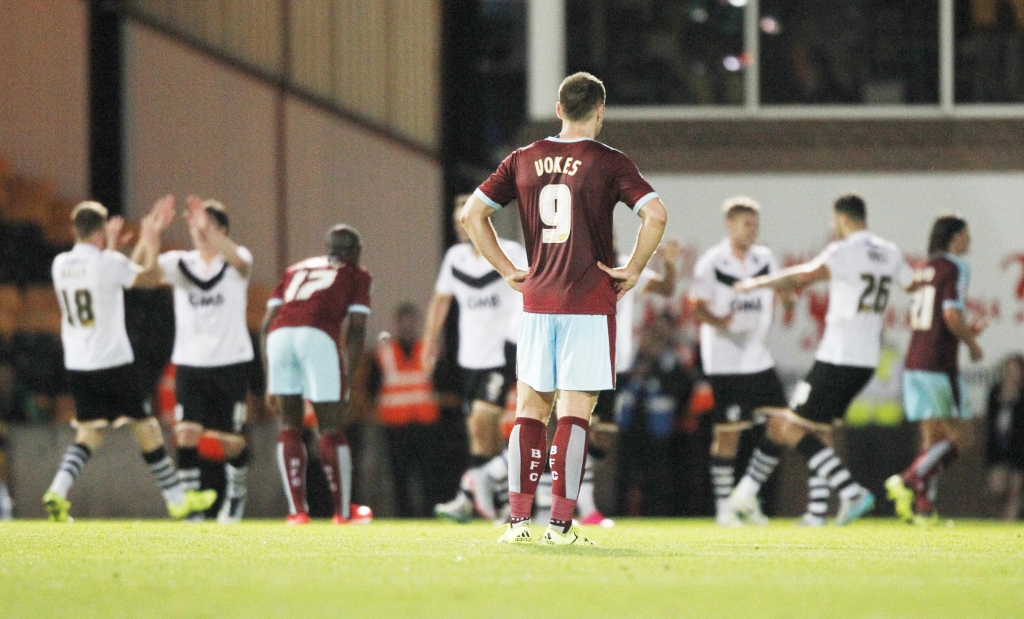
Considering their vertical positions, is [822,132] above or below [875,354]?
above

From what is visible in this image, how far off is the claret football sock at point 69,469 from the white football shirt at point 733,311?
4425mm

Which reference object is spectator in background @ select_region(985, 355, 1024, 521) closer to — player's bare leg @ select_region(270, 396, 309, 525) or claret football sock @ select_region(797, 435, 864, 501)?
claret football sock @ select_region(797, 435, 864, 501)

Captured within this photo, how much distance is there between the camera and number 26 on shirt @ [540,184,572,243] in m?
7.36

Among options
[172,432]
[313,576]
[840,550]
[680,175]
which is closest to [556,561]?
[313,576]

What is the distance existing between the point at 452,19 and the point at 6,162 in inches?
326

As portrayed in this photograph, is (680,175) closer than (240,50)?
Yes

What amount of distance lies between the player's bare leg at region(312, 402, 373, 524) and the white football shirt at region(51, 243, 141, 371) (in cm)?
170

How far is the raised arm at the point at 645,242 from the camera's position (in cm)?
728

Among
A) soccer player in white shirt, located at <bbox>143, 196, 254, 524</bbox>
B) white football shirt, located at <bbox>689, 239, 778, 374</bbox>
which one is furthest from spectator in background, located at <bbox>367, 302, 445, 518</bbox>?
white football shirt, located at <bbox>689, 239, 778, 374</bbox>

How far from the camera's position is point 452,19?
2414 centimetres

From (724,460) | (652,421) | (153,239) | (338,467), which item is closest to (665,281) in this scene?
(724,460)

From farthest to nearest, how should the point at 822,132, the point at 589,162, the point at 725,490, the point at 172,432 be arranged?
the point at 822,132 → the point at 172,432 → the point at 725,490 → the point at 589,162

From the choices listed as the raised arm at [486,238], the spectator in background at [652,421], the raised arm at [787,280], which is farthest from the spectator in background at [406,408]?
the raised arm at [486,238]

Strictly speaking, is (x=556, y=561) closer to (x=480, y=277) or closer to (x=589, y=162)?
(x=589, y=162)
